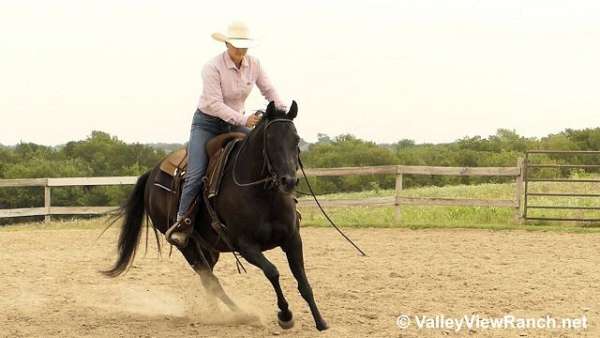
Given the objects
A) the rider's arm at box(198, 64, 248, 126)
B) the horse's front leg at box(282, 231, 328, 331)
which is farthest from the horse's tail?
the horse's front leg at box(282, 231, 328, 331)

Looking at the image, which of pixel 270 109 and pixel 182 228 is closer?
pixel 270 109

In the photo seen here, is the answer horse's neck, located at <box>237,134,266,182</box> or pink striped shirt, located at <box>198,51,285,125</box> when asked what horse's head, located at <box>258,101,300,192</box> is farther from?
pink striped shirt, located at <box>198,51,285,125</box>

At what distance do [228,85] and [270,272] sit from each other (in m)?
1.75

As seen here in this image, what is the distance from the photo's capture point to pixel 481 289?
741cm

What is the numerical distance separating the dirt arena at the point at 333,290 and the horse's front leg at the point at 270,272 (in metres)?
0.09

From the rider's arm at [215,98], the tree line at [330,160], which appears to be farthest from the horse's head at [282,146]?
the tree line at [330,160]

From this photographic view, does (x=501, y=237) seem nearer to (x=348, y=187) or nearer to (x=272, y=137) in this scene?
(x=272, y=137)

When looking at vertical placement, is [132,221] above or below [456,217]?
above

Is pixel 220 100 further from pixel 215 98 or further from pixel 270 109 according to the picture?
pixel 270 109

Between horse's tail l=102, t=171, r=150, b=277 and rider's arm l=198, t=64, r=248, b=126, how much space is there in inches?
77.2

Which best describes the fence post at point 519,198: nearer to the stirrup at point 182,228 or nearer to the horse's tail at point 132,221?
the horse's tail at point 132,221

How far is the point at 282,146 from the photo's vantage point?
17.9 ft

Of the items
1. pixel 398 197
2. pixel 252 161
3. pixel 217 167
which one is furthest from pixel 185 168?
pixel 398 197

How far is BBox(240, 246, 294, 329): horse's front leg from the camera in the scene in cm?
578
